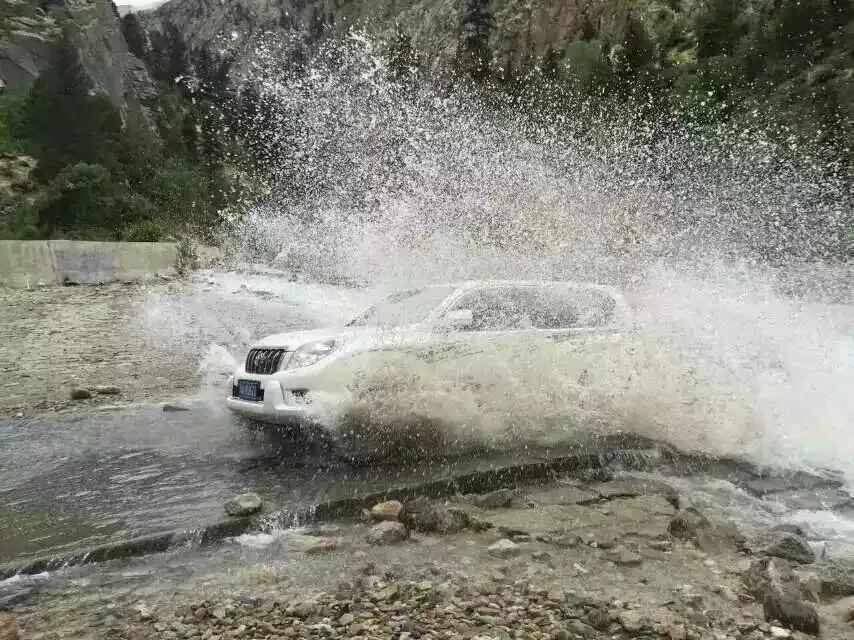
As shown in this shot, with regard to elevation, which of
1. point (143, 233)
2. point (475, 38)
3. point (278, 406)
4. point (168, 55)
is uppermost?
point (168, 55)

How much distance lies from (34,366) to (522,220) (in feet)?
48.5

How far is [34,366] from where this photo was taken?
11.1m

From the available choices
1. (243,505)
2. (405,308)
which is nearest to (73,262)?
(405,308)

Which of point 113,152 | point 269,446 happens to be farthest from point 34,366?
point 113,152

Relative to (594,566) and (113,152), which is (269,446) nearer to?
(594,566)

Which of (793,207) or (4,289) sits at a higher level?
(793,207)

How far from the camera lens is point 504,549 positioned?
4238 mm

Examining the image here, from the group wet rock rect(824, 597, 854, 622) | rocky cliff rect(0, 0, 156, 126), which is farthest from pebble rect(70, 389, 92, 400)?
rocky cliff rect(0, 0, 156, 126)

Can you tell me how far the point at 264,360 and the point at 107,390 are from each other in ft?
15.1

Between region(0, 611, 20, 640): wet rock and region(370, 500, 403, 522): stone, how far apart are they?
2.21m

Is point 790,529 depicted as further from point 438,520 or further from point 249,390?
point 249,390

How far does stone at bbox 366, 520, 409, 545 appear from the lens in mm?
4375

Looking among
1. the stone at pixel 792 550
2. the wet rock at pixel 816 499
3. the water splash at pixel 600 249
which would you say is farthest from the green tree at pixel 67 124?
the stone at pixel 792 550

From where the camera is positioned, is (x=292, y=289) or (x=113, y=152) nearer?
(x=292, y=289)
